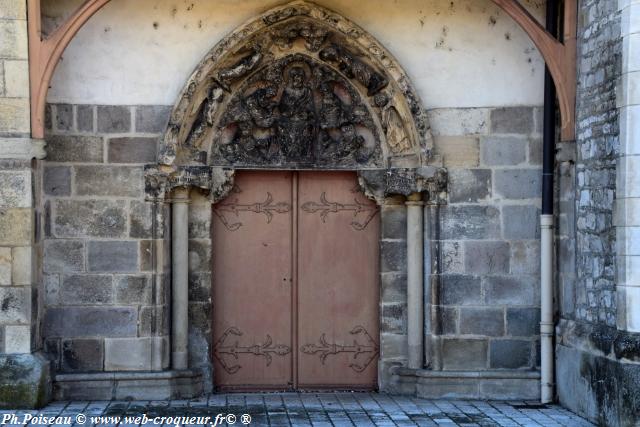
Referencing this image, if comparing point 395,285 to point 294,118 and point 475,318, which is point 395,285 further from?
point 294,118

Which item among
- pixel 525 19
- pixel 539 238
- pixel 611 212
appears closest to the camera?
pixel 611 212

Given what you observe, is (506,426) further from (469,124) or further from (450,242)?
(469,124)

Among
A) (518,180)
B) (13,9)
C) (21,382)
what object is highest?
(13,9)

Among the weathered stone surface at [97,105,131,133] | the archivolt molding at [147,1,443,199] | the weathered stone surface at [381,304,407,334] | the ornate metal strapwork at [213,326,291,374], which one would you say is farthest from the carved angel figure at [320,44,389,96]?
the ornate metal strapwork at [213,326,291,374]

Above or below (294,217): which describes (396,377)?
below

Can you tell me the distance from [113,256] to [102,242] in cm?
14

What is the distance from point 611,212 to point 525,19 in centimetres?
172

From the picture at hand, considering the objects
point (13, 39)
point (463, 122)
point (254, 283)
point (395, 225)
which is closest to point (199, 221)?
point (254, 283)

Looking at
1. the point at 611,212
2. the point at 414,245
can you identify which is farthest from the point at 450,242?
the point at 611,212

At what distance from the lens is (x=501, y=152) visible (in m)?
9.21

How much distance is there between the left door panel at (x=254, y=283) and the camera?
9.45 metres

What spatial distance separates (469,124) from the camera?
363 inches

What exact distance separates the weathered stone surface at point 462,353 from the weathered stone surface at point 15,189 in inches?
140

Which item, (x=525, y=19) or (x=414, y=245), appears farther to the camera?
(x=414, y=245)
